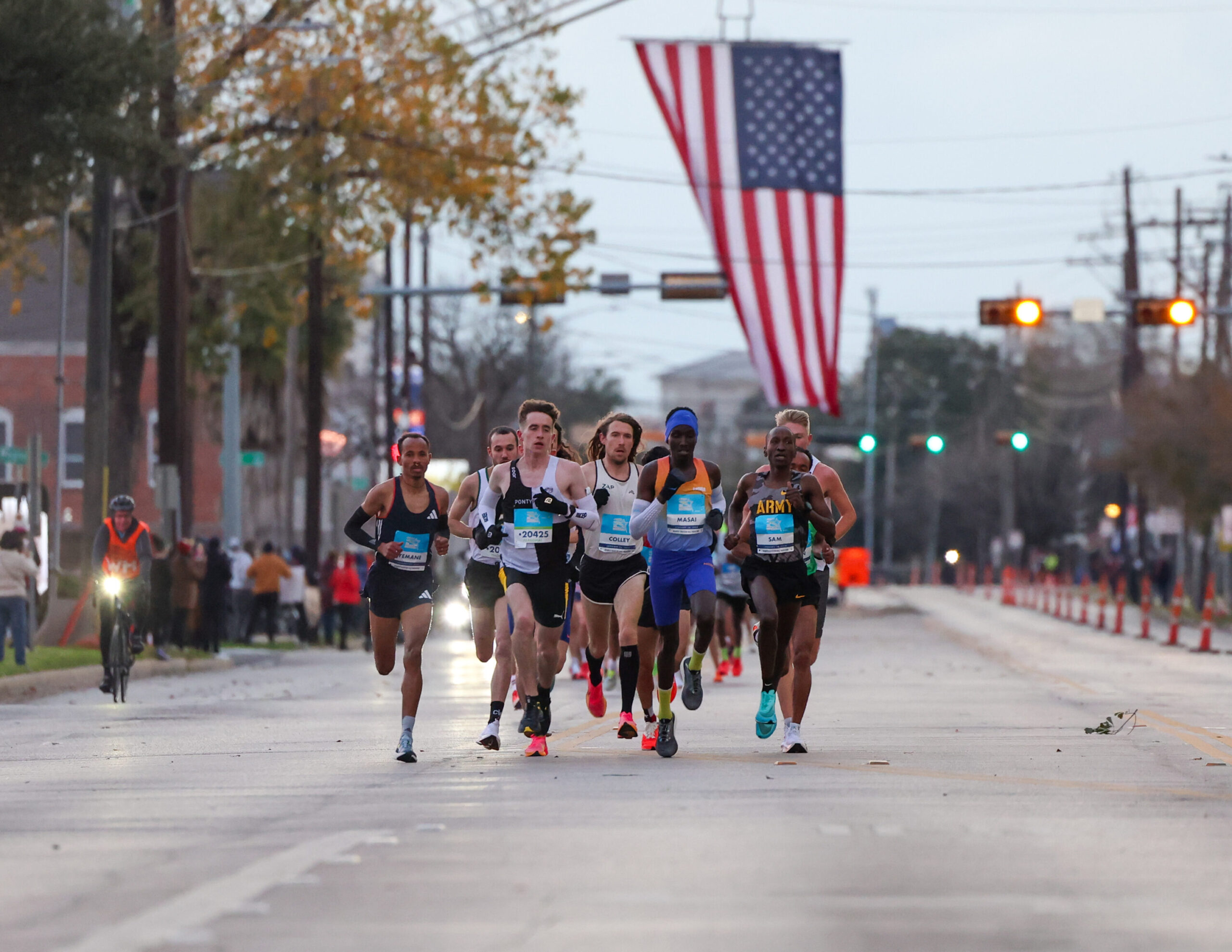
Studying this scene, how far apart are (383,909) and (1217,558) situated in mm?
65474

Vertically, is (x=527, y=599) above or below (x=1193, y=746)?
above

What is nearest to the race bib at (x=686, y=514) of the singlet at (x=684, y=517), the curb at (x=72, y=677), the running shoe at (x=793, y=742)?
the singlet at (x=684, y=517)

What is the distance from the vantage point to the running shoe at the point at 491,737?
546 inches

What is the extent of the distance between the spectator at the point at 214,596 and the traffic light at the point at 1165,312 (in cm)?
1327

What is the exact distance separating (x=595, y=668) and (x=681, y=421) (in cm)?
194

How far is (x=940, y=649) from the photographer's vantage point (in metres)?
35.2

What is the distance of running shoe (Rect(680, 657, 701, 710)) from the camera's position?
14234mm

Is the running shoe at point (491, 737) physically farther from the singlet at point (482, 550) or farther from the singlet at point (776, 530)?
the singlet at point (776, 530)

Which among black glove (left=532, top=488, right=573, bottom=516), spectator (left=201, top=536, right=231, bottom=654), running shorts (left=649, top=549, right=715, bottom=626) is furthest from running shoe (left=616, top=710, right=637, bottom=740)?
spectator (left=201, top=536, right=231, bottom=654)

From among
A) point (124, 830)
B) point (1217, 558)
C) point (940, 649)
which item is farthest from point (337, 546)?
point (124, 830)

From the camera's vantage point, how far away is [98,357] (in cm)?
2934

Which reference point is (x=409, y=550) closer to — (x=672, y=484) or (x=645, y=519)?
(x=645, y=519)

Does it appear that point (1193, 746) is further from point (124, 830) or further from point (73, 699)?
point (73, 699)

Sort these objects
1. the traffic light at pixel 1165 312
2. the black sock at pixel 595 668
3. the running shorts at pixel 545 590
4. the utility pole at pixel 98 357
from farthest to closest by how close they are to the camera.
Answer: the traffic light at pixel 1165 312 → the utility pole at pixel 98 357 → the black sock at pixel 595 668 → the running shorts at pixel 545 590
